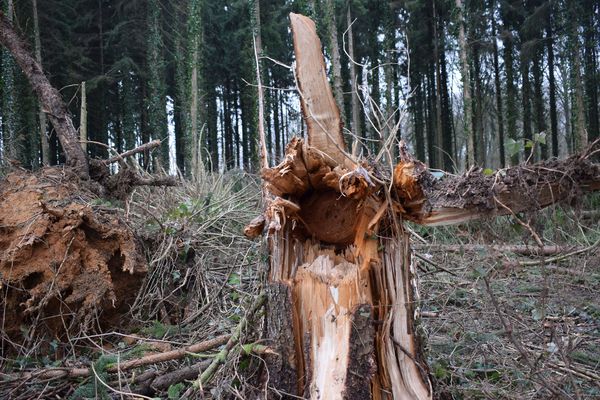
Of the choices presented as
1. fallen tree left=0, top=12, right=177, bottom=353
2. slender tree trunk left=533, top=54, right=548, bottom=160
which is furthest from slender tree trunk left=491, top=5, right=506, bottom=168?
fallen tree left=0, top=12, right=177, bottom=353

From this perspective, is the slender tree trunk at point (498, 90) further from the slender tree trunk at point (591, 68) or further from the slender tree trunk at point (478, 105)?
the slender tree trunk at point (591, 68)

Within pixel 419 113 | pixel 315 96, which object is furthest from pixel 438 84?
pixel 315 96

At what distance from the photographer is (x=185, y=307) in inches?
167

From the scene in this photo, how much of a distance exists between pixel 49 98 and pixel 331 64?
1421 cm

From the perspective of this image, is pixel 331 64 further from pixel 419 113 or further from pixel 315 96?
pixel 315 96

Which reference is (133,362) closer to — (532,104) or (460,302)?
(460,302)

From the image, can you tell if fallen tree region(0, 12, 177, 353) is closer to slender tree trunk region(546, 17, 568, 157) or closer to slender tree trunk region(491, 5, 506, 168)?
slender tree trunk region(546, 17, 568, 157)

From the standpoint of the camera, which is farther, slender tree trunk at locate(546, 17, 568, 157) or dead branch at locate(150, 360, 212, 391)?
slender tree trunk at locate(546, 17, 568, 157)

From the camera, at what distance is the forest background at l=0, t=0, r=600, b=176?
1688 cm

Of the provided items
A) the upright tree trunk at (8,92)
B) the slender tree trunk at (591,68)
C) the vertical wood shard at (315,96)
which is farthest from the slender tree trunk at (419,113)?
the vertical wood shard at (315,96)

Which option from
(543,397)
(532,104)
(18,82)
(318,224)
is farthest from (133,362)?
(532,104)

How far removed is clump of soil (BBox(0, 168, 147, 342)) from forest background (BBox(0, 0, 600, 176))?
11603mm

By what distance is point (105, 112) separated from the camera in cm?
2336

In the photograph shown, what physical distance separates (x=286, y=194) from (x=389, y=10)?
76.7 ft
